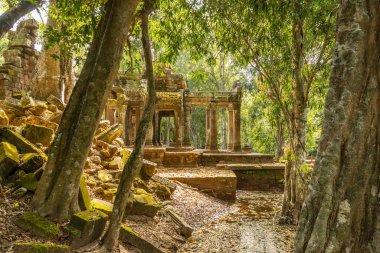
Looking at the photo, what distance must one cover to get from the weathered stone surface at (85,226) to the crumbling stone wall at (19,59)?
9.29 meters

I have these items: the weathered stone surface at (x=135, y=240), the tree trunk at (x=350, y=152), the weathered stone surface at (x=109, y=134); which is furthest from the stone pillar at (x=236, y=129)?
the tree trunk at (x=350, y=152)

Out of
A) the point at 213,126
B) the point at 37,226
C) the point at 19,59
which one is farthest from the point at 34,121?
the point at 213,126

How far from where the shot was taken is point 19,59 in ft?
39.4

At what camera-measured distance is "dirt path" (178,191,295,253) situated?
6.39m

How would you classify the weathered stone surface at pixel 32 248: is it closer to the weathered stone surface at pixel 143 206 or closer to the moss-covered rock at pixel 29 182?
the moss-covered rock at pixel 29 182

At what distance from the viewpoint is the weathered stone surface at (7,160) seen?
4.53 m

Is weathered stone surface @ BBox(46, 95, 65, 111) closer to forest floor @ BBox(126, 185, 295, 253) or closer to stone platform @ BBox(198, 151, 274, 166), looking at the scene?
forest floor @ BBox(126, 185, 295, 253)

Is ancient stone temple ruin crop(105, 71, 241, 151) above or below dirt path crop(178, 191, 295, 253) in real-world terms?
above

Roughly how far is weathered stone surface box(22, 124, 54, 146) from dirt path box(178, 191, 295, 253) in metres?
3.80

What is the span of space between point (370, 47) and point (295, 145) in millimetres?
5736

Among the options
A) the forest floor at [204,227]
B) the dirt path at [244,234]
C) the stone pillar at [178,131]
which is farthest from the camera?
the stone pillar at [178,131]

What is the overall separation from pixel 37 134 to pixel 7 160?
144cm

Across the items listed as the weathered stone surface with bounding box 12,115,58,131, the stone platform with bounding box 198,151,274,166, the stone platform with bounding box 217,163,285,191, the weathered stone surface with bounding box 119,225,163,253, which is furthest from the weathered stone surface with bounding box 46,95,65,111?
the stone platform with bounding box 198,151,274,166

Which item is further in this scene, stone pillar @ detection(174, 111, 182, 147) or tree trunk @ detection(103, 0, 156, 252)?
stone pillar @ detection(174, 111, 182, 147)
